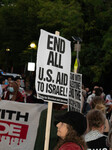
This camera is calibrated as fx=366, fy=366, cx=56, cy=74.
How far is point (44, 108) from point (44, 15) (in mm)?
21459

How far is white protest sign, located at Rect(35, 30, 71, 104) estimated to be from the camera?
4930 millimetres

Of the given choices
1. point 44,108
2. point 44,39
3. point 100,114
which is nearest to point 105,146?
point 100,114

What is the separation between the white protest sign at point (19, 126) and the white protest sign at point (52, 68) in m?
2.16

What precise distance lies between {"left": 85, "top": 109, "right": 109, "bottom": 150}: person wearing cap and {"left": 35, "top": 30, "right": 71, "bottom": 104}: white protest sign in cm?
60

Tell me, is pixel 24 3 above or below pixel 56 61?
above

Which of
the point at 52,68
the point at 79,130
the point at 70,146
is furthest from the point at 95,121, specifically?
the point at 70,146

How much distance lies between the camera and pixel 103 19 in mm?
25984

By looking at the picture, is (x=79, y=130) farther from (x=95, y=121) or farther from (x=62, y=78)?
(x=62, y=78)

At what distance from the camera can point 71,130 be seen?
131 inches

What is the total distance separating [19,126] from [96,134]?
9.88 ft

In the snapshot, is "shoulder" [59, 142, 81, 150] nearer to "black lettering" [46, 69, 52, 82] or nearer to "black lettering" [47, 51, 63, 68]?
"black lettering" [46, 69, 52, 82]

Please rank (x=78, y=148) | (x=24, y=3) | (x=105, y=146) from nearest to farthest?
(x=78, y=148) → (x=105, y=146) → (x=24, y=3)

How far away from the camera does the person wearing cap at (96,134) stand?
4391mm

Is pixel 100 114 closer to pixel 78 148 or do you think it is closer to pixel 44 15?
pixel 78 148
